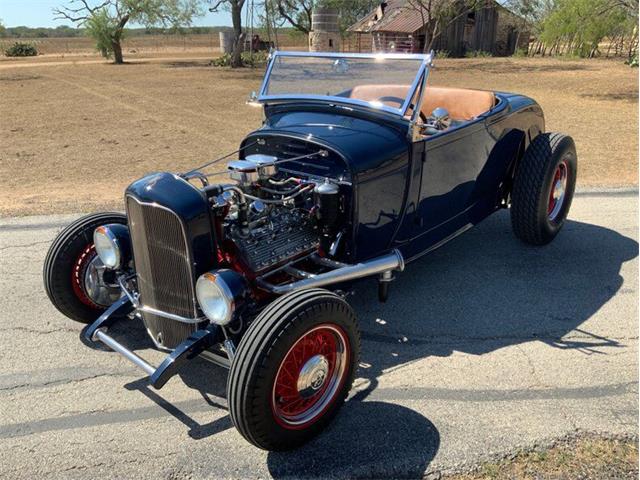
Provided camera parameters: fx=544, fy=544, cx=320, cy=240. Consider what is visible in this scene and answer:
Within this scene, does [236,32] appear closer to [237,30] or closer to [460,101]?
[237,30]

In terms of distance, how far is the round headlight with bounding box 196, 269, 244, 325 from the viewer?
8.12ft

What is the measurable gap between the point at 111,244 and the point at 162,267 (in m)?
0.49

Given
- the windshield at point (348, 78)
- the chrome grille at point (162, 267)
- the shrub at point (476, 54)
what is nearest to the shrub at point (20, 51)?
the shrub at point (476, 54)

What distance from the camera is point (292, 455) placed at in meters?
2.47

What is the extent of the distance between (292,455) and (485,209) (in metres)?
2.83

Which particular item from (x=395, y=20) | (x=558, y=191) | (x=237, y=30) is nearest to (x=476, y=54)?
(x=395, y=20)

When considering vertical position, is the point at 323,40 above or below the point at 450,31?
below

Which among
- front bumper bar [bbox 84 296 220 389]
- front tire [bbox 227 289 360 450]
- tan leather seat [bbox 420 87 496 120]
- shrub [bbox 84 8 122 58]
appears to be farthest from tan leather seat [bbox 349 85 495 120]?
shrub [bbox 84 8 122 58]

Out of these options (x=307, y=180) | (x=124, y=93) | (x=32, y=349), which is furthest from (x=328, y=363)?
(x=124, y=93)

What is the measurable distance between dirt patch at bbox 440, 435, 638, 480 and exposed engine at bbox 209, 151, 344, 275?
1.43m

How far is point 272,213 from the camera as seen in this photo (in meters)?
3.06

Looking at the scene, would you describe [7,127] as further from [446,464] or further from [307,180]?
[446,464]

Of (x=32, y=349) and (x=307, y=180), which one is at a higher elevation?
(x=307, y=180)

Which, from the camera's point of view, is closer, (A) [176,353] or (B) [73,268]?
(A) [176,353]
